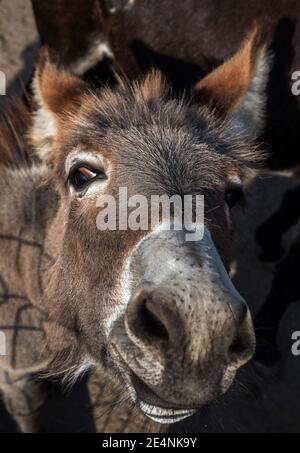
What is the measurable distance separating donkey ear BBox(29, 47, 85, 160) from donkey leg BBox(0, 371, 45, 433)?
1.68 meters

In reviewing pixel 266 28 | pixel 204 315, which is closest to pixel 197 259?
pixel 204 315

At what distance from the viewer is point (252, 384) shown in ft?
14.2

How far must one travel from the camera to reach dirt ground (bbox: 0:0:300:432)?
3.84m

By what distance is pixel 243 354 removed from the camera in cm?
192

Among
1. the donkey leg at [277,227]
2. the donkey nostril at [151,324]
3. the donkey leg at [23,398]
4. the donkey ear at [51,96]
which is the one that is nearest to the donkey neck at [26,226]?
the donkey ear at [51,96]

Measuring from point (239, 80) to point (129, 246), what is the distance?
1.46 meters

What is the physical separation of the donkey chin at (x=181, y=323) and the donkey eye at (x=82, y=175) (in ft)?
1.82

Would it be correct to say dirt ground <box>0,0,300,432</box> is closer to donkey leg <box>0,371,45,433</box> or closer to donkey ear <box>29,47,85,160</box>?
donkey leg <box>0,371,45,433</box>

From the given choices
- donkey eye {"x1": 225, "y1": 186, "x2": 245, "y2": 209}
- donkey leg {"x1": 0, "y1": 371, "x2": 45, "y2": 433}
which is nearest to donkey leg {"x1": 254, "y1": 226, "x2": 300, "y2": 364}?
donkey eye {"x1": 225, "y1": 186, "x2": 245, "y2": 209}

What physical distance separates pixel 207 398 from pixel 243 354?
9.3 inches

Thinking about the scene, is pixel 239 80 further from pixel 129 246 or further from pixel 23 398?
pixel 23 398

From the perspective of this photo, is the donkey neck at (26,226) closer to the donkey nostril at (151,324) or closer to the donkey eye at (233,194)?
the donkey eye at (233,194)

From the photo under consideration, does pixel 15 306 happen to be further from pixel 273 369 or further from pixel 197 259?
pixel 273 369

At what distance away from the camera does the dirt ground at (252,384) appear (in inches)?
151
